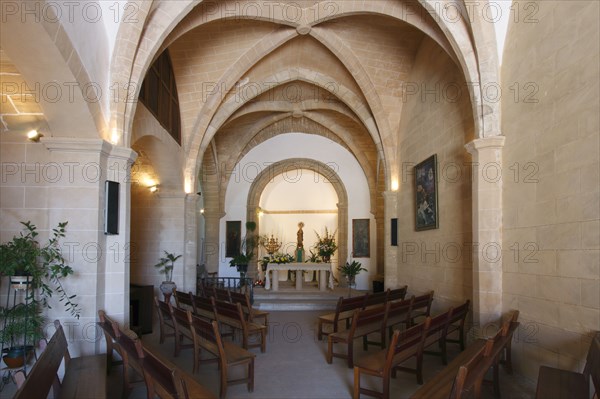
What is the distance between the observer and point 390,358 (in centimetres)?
391

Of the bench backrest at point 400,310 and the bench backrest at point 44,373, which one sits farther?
the bench backrest at point 400,310

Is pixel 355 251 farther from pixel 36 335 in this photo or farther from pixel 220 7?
pixel 36 335

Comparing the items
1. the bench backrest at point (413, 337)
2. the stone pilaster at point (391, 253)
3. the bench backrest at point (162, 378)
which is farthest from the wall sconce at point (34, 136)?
the stone pilaster at point (391, 253)

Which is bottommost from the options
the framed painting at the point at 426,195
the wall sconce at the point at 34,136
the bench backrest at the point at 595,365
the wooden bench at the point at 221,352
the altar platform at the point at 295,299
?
the altar platform at the point at 295,299

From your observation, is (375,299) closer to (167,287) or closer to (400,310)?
(400,310)

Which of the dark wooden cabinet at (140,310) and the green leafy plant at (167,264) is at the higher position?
the green leafy plant at (167,264)

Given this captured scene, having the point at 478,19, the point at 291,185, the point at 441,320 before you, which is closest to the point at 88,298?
the point at 441,320

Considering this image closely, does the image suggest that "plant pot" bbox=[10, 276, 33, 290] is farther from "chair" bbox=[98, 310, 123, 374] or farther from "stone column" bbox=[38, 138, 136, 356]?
"chair" bbox=[98, 310, 123, 374]

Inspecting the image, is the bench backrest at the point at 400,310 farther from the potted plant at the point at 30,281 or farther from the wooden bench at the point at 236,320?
the potted plant at the point at 30,281

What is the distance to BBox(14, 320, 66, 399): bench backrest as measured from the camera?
2543 mm

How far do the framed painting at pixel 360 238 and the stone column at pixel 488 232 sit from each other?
8.76 metres

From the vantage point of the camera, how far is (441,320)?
488 centimetres

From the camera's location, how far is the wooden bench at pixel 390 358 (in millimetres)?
3941

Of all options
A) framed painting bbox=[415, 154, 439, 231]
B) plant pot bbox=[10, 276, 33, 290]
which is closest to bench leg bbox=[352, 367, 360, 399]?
plant pot bbox=[10, 276, 33, 290]
